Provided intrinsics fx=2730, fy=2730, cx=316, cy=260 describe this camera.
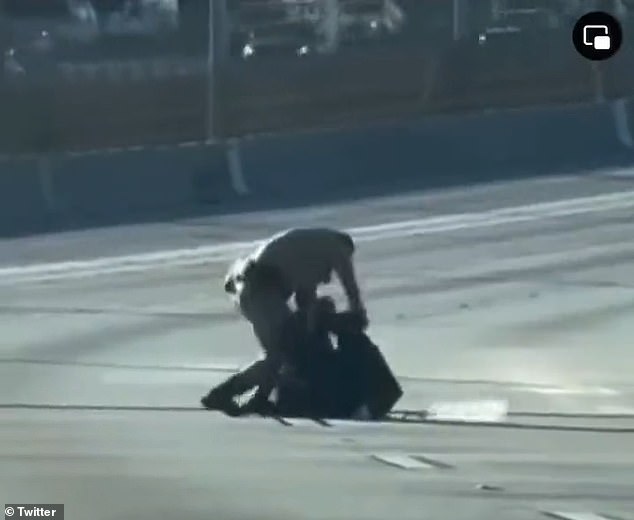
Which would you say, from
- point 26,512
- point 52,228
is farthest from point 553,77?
point 52,228

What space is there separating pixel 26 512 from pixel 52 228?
3.65m

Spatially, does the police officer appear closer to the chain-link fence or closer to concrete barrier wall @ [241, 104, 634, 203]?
the chain-link fence

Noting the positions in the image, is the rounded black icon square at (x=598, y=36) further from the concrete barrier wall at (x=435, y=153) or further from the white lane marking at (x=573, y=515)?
the white lane marking at (x=573, y=515)

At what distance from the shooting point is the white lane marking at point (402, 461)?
22.1 feet

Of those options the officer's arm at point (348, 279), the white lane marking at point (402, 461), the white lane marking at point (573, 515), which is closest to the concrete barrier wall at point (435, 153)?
the officer's arm at point (348, 279)

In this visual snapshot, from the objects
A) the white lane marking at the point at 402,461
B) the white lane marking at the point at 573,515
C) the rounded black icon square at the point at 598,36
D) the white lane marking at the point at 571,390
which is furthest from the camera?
the white lane marking at the point at 571,390

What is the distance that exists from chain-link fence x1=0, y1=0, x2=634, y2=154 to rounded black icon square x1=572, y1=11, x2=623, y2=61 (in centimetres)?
6

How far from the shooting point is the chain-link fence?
678 centimetres

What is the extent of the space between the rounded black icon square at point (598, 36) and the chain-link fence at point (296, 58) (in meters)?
0.06

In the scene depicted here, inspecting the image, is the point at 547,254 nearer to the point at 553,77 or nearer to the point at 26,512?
the point at 553,77

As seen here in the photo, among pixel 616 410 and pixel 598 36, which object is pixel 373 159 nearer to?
pixel 616 410

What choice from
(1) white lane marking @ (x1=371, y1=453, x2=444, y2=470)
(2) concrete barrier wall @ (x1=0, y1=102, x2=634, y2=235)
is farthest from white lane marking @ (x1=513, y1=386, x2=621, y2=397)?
(2) concrete barrier wall @ (x1=0, y1=102, x2=634, y2=235)

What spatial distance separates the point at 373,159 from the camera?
304 inches

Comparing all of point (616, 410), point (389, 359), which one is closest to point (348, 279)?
point (389, 359)
